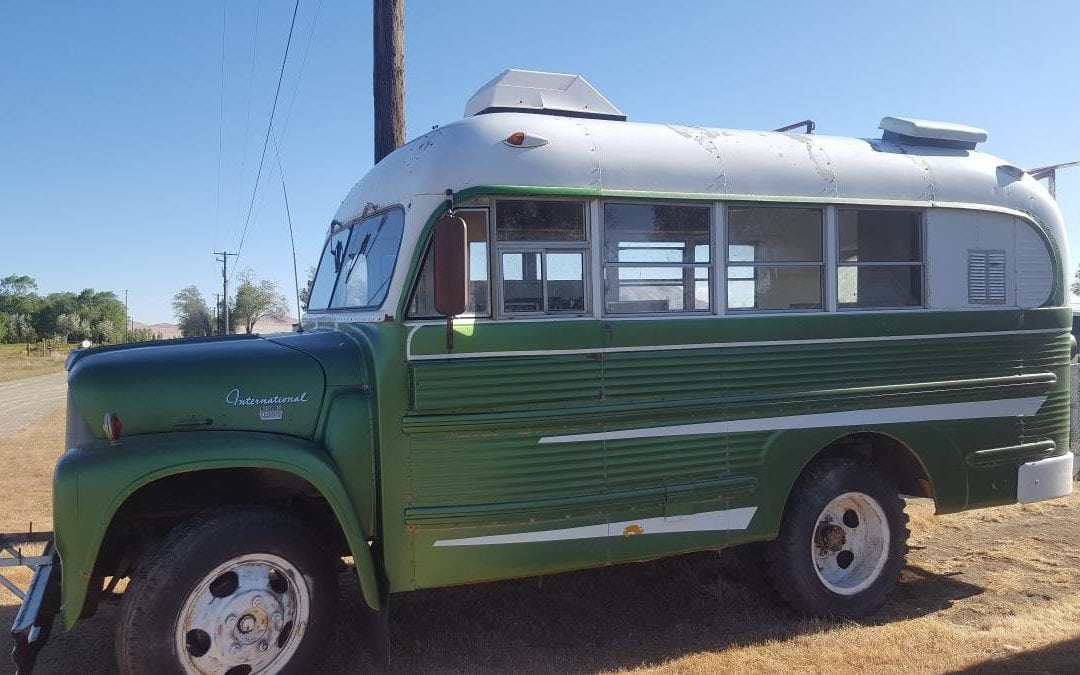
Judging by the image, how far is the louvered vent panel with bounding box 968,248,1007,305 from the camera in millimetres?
5582

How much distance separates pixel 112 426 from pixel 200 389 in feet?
1.29

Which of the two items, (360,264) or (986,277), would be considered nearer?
(360,264)

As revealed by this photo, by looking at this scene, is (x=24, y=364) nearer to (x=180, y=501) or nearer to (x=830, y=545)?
(x=180, y=501)

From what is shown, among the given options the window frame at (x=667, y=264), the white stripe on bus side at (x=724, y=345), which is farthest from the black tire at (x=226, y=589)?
Result: the window frame at (x=667, y=264)

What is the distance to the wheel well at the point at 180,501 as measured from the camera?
391cm

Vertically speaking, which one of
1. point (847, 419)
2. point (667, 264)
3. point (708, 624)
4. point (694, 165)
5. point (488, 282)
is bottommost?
point (708, 624)

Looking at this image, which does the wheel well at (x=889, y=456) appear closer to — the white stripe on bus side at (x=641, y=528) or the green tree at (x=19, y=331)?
the white stripe on bus side at (x=641, y=528)

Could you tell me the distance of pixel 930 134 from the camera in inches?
227

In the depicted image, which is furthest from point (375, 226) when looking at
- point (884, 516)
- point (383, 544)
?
point (884, 516)

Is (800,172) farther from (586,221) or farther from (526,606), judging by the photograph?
(526,606)

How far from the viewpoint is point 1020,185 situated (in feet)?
19.1

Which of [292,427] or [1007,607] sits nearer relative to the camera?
[292,427]

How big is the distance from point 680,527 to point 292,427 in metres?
2.16

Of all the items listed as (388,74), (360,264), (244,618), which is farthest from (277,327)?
(244,618)
